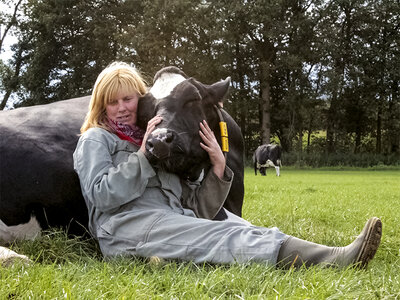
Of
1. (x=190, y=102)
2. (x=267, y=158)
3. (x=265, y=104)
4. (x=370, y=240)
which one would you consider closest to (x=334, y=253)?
(x=370, y=240)

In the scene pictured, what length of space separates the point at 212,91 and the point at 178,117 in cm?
54

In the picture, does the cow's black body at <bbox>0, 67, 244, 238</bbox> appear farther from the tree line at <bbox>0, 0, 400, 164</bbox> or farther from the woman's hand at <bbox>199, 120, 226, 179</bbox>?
the tree line at <bbox>0, 0, 400, 164</bbox>

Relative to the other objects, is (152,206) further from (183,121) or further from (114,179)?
(183,121)

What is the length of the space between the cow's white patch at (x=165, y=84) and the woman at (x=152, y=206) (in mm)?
150

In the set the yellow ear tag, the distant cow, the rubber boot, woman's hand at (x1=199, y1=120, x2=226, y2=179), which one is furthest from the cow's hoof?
the distant cow

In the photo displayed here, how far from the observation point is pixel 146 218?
10.0 feet

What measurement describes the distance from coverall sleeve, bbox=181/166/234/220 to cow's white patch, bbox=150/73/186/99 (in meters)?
0.68

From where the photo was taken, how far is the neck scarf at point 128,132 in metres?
3.48

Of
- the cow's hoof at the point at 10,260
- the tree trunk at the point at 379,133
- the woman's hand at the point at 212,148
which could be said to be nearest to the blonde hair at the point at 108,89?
the woman's hand at the point at 212,148

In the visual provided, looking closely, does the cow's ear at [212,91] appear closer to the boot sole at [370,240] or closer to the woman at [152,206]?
the woman at [152,206]

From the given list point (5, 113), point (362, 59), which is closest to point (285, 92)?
point (362, 59)

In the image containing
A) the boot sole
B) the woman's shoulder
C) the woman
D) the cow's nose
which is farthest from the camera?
the woman's shoulder

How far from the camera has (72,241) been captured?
373 cm

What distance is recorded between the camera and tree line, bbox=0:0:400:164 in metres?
32.5
